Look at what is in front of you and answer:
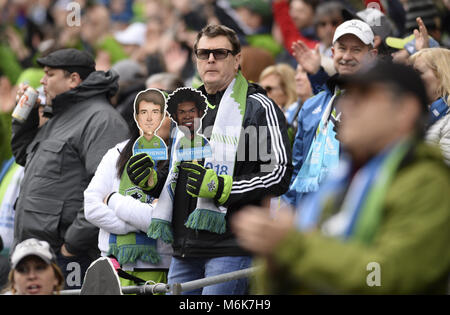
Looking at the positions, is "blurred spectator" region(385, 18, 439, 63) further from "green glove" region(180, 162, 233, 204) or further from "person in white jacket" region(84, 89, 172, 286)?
"person in white jacket" region(84, 89, 172, 286)

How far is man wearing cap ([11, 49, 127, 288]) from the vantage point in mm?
6871

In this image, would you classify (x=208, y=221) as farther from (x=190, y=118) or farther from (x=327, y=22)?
(x=327, y=22)

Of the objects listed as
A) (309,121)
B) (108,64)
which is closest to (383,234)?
(309,121)

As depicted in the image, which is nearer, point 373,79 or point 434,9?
point 373,79

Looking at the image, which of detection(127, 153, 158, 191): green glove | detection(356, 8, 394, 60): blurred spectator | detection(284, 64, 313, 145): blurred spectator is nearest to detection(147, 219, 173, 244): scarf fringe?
detection(127, 153, 158, 191): green glove

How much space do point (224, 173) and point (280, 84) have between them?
2.53 m

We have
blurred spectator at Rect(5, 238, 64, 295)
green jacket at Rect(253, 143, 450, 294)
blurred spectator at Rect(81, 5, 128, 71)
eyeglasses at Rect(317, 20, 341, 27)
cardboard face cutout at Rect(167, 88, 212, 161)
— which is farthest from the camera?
blurred spectator at Rect(81, 5, 128, 71)

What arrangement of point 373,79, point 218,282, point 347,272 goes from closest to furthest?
point 347,272 → point 373,79 → point 218,282

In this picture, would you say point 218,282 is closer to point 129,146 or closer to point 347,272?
point 129,146

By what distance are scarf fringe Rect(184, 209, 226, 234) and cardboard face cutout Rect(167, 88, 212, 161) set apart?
356mm

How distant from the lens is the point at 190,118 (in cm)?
563

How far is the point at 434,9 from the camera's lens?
8.40 m
